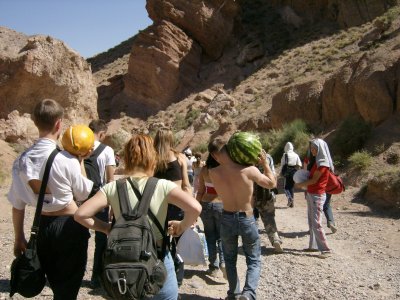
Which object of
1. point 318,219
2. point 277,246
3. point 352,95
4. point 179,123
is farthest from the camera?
point 179,123

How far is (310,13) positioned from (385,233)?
1375 inches

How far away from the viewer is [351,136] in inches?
615

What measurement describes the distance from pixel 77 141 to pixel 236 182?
1708 millimetres

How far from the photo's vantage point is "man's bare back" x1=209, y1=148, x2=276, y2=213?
4.45 meters

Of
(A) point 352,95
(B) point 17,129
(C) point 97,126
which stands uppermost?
(B) point 17,129

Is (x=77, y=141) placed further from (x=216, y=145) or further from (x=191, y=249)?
(x=191, y=249)

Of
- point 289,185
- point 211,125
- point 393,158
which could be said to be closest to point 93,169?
point 289,185

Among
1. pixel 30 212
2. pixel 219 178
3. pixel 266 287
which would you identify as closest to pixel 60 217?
pixel 219 178

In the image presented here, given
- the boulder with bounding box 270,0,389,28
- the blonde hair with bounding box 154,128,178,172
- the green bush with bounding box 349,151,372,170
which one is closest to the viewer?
the blonde hair with bounding box 154,128,178,172

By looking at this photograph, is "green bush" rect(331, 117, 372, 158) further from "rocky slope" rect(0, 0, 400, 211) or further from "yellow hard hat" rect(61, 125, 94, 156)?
"yellow hard hat" rect(61, 125, 94, 156)

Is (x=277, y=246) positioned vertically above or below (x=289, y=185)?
below

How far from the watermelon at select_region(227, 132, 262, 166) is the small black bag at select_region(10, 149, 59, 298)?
70.3 inches

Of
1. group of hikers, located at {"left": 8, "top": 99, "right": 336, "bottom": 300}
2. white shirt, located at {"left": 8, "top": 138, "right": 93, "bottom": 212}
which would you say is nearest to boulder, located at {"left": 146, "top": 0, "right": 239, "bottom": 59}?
group of hikers, located at {"left": 8, "top": 99, "right": 336, "bottom": 300}

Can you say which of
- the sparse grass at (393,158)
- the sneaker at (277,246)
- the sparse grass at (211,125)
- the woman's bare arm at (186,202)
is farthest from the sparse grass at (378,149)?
the sparse grass at (211,125)
